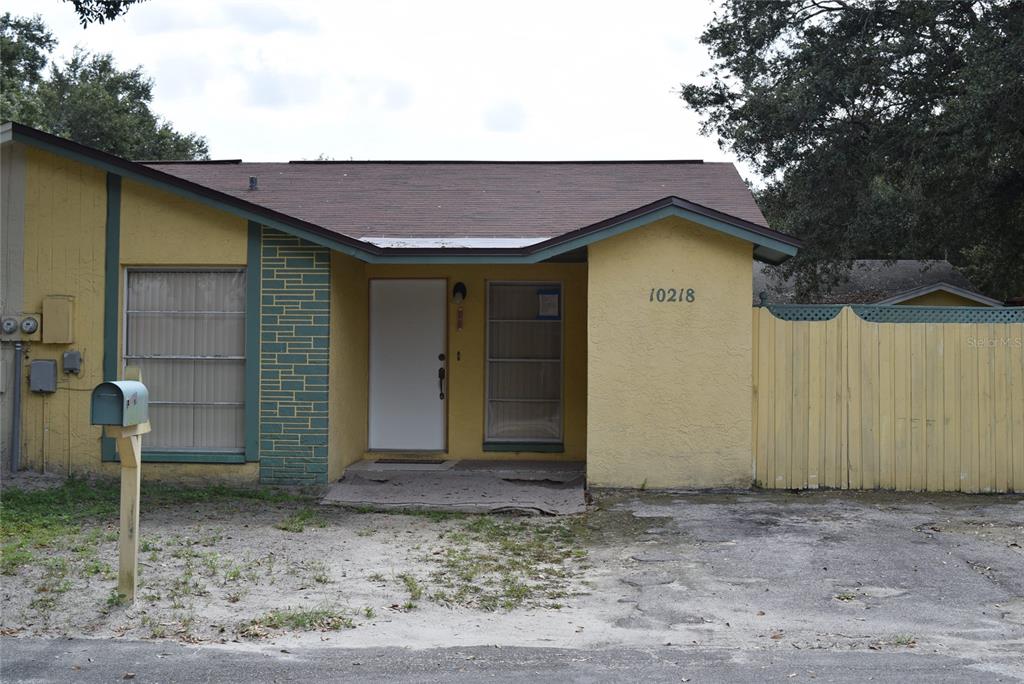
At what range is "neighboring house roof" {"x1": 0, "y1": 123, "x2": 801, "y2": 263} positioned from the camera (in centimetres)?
1057

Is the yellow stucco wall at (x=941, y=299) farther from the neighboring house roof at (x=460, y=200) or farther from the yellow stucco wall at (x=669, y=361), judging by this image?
the yellow stucco wall at (x=669, y=361)

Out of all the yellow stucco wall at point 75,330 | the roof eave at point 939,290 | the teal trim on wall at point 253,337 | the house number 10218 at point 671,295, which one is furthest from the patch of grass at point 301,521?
the roof eave at point 939,290

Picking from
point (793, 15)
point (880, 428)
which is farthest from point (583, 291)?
point (793, 15)

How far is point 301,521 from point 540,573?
9.03ft

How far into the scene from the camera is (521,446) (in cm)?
1268

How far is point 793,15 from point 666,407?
39.5 ft

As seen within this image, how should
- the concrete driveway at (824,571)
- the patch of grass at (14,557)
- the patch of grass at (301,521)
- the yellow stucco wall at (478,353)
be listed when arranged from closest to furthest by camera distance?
the concrete driveway at (824,571)
the patch of grass at (14,557)
the patch of grass at (301,521)
the yellow stucco wall at (478,353)

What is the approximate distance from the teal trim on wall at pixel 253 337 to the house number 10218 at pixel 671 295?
13.7 ft

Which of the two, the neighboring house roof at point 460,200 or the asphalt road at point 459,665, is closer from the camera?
the asphalt road at point 459,665

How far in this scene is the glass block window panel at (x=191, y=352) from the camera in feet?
36.3

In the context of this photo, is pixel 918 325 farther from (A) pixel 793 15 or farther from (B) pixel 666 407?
(A) pixel 793 15

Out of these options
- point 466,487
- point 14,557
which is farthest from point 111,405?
point 466,487

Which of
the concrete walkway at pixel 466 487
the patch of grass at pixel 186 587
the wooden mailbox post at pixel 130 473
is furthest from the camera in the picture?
the concrete walkway at pixel 466 487

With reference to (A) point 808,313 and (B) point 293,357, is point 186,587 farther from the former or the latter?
(A) point 808,313
